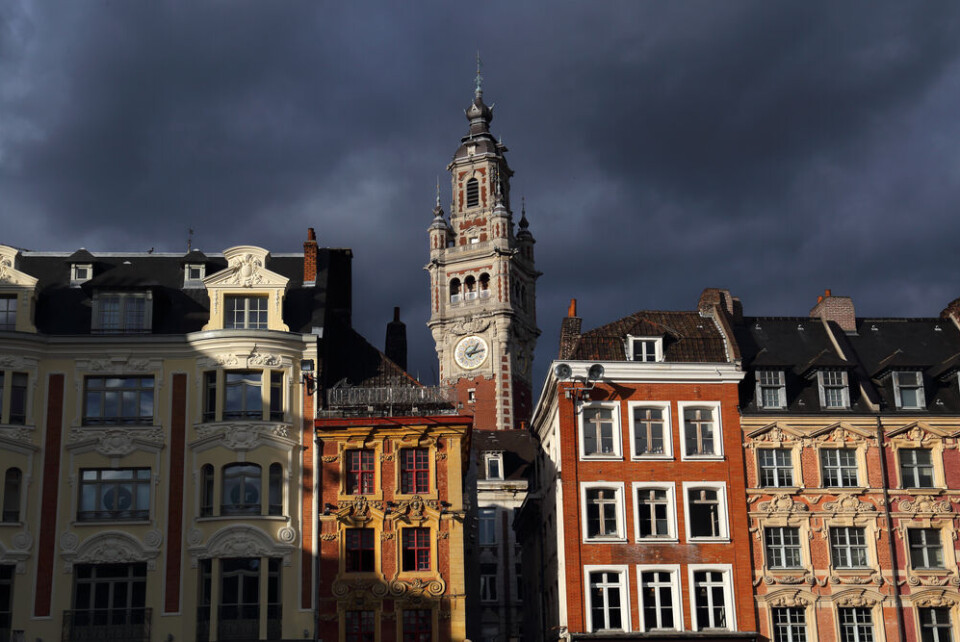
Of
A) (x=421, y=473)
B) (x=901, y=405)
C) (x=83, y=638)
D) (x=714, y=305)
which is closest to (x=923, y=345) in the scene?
(x=901, y=405)

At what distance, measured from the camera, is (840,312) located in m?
54.7

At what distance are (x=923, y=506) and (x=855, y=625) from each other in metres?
5.55

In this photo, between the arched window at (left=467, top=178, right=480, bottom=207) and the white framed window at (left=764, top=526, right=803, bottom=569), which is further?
the arched window at (left=467, top=178, right=480, bottom=207)

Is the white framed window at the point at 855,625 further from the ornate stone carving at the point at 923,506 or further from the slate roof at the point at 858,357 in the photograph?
the slate roof at the point at 858,357

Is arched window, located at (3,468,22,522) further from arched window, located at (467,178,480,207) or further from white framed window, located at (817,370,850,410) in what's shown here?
arched window, located at (467,178,480,207)

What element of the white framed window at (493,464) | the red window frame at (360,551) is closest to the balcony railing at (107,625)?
the red window frame at (360,551)

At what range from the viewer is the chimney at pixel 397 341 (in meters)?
73.1

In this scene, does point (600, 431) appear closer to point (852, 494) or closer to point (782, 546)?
point (782, 546)

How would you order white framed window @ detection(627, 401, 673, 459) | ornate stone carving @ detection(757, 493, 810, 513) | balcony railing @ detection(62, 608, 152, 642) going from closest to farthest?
1. balcony railing @ detection(62, 608, 152, 642)
2. ornate stone carving @ detection(757, 493, 810, 513)
3. white framed window @ detection(627, 401, 673, 459)

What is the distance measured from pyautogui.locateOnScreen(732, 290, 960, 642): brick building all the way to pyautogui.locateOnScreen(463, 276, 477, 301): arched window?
224ft

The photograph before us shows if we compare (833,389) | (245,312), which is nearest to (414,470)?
(245,312)

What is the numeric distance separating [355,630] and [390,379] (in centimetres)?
1024

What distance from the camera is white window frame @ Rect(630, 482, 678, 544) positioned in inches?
1822

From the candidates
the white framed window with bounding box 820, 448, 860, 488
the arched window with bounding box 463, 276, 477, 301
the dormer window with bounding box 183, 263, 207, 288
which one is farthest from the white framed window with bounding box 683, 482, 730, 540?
the arched window with bounding box 463, 276, 477, 301
